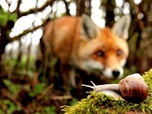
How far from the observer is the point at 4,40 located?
18.6 ft

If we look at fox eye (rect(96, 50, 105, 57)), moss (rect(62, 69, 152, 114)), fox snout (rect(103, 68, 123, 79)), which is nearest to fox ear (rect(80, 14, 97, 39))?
fox eye (rect(96, 50, 105, 57))

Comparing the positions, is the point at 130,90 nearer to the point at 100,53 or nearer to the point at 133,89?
the point at 133,89

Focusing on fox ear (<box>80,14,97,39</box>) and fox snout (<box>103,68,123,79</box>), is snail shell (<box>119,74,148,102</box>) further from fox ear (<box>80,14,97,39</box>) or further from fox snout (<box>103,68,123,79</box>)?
fox ear (<box>80,14,97,39</box>)

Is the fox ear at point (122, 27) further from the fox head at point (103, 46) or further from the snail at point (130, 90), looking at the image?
the snail at point (130, 90)

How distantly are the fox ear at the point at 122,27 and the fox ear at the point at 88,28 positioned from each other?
0.47 m

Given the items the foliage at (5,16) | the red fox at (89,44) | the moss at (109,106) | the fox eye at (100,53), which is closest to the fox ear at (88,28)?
the red fox at (89,44)

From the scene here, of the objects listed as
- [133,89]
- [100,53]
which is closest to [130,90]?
[133,89]

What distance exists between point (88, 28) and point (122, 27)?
2.50ft

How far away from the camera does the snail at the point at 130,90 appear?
2.11 meters

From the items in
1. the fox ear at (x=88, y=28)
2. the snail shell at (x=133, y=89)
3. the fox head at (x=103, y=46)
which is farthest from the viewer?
the fox head at (x=103, y=46)

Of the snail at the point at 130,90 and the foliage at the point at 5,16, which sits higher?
the foliage at the point at 5,16

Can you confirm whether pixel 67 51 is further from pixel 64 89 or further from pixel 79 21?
pixel 64 89

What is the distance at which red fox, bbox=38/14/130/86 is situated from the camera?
9.49m

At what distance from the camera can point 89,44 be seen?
995 cm
